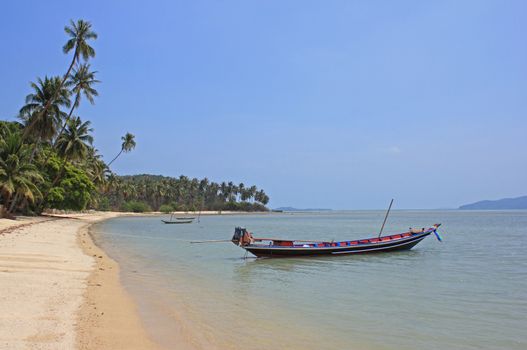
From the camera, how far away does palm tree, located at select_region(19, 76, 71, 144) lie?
130 ft

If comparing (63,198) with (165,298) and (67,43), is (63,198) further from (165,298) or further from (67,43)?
(165,298)

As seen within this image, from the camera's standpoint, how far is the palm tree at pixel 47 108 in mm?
39500

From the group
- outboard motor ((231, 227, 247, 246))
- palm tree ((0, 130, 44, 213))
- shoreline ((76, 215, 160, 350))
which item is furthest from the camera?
palm tree ((0, 130, 44, 213))

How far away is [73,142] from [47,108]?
882 centimetres

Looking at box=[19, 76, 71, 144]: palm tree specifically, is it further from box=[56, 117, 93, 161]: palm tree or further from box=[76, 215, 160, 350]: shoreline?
box=[76, 215, 160, 350]: shoreline

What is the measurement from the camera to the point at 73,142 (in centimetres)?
4741

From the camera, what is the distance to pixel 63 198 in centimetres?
4834

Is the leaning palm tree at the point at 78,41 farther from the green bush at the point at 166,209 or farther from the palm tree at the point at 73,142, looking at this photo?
the green bush at the point at 166,209

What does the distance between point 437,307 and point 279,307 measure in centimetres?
421

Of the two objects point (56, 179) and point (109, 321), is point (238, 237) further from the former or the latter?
point (56, 179)

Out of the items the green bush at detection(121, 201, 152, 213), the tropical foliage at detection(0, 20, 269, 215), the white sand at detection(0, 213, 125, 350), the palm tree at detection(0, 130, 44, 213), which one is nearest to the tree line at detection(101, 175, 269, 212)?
the green bush at detection(121, 201, 152, 213)

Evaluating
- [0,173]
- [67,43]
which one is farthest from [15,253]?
[67,43]

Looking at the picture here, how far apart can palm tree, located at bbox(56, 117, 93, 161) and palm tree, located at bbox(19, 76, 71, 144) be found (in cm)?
644

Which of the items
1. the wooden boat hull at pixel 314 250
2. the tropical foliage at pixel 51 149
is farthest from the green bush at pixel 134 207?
the wooden boat hull at pixel 314 250
